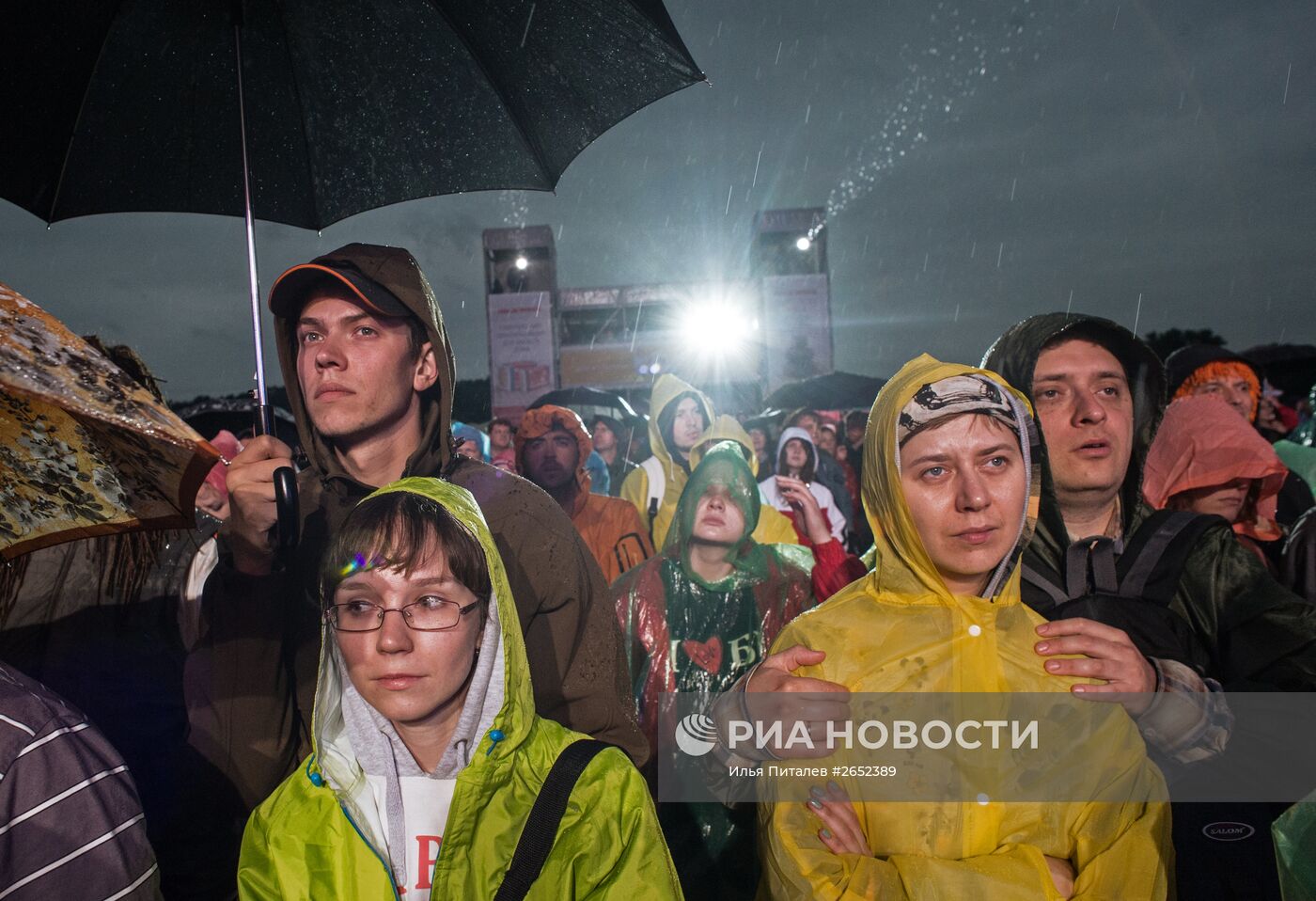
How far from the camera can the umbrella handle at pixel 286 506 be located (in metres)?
1.72

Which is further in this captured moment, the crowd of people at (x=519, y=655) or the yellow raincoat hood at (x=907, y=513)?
the yellow raincoat hood at (x=907, y=513)

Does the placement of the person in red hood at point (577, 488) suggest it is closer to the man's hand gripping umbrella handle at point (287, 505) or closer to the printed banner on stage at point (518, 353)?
the man's hand gripping umbrella handle at point (287, 505)

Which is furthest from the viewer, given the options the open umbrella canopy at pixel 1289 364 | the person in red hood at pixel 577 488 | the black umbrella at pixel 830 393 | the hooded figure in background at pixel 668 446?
the black umbrella at pixel 830 393

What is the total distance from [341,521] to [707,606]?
1866 mm

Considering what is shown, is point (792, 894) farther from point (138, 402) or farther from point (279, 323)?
point (279, 323)

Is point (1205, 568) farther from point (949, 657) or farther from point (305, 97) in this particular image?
point (305, 97)

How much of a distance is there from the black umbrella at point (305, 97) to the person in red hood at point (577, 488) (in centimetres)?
255

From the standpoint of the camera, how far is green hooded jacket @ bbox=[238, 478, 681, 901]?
1.63 m

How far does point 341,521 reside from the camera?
2.11m

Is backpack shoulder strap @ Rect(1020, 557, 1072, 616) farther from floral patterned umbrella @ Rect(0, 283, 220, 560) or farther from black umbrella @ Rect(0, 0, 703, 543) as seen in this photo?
floral patterned umbrella @ Rect(0, 283, 220, 560)

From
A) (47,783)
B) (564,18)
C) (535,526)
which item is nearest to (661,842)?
(535,526)

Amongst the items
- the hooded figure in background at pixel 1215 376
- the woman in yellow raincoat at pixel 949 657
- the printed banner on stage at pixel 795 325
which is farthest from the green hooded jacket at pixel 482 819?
the printed banner on stage at pixel 795 325

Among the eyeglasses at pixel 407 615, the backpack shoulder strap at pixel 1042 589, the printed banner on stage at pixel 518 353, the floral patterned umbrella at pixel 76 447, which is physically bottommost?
the backpack shoulder strap at pixel 1042 589

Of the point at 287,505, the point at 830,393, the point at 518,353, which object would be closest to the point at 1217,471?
the point at 287,505
